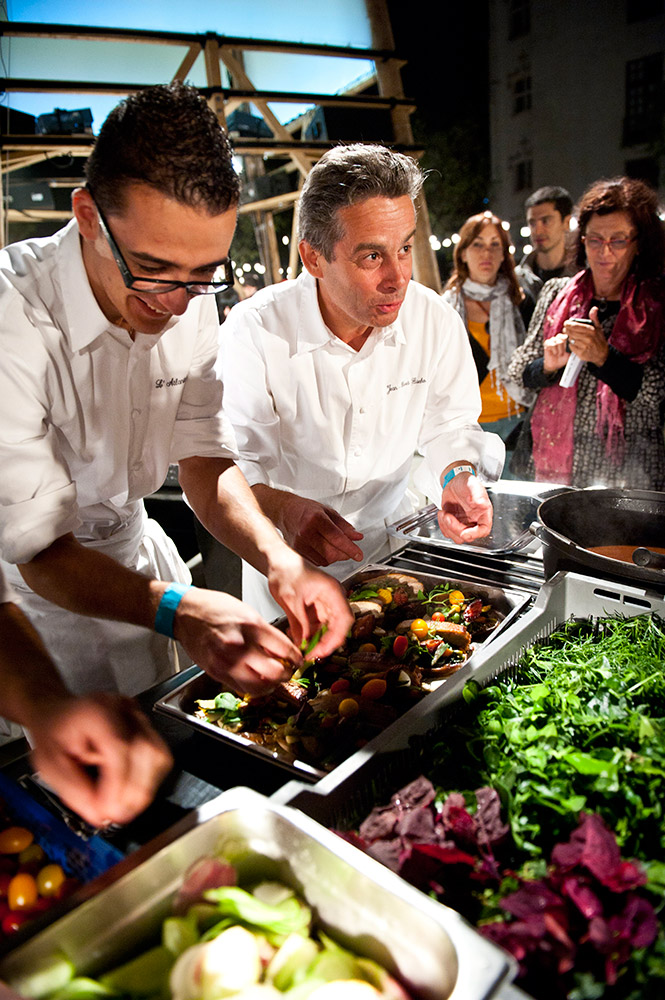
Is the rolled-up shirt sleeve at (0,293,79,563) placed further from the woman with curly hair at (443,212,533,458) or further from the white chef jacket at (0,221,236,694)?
the woman with curly hair at (443,212,533,458)

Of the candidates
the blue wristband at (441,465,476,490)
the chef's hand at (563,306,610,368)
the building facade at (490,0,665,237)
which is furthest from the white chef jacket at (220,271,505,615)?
the building facade at (490,0,665,237)

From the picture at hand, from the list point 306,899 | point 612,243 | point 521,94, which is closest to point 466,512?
point 306,899

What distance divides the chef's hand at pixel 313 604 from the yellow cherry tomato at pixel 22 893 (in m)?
0.63

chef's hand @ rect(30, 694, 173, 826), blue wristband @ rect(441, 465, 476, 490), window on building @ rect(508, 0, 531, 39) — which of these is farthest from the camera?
window on building @ rect(508, 0, 531, 39)

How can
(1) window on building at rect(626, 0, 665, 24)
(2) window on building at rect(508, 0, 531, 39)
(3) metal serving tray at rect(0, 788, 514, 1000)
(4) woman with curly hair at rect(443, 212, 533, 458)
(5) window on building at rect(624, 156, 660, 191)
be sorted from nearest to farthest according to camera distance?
(3) metal serving tray at rect(0, 788, 514, 1000)
(4) woman with curly hair at rect(443, 212, 533, 458)
(1) window on building at rect(626, 0, 665, 24)
(5) window on building at rect(624, 156, 660, 191)
(2) window on building at rect(508, 0, 531, 39)

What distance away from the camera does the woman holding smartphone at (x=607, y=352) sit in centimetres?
287

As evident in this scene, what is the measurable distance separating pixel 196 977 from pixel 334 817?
1.16 ft

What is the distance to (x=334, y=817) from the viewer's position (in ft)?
3.37

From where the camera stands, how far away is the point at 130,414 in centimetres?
177

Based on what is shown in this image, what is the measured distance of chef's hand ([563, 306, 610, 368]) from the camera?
9.51 ft

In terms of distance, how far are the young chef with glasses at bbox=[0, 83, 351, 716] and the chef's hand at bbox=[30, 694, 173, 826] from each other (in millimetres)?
259

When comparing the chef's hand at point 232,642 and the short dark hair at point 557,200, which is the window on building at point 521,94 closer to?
the short dark hair at point 557,200

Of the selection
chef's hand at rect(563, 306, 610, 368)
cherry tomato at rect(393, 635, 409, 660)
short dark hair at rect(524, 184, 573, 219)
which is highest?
Result: short dark hair at rect(524, 184, 573, 219)

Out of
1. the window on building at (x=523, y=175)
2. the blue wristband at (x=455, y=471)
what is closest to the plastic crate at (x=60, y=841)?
the blue wristband at (x=455, y=471)
